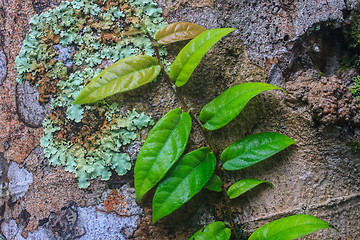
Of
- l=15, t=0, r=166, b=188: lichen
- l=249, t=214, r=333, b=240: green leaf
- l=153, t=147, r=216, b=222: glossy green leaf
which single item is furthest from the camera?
l=15, t=0, r=166, b=188: lichen

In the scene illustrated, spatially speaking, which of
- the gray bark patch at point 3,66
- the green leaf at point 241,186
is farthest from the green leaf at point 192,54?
the gray bark patch at point 3,66

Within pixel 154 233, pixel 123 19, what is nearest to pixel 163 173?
pixel 154 233

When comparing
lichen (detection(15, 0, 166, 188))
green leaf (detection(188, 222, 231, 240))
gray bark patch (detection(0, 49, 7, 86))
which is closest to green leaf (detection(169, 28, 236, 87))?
lichen (detection(15, 0, 166, 188))

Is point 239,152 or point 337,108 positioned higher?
point 337,108

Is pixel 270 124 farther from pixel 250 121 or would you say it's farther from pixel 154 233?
pixel 154 233

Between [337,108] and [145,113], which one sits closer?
[337,108]

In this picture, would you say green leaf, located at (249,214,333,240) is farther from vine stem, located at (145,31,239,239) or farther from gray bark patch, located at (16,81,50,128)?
gray bark patch, located at (16,81,50,128)

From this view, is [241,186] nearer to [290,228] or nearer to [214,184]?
[214,184]
